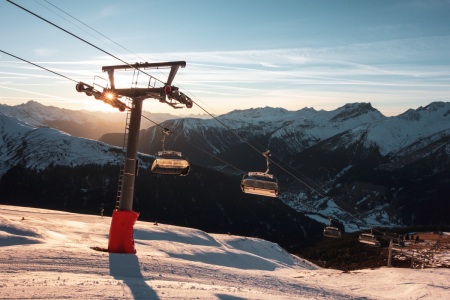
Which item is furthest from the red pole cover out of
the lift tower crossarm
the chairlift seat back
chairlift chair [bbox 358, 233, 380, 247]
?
chairlift chair [bbox 358, 233, 380, 247]

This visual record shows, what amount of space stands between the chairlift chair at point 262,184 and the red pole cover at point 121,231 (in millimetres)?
7253

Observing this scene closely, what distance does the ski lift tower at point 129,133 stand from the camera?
20484 mm

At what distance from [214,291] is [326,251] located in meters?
144

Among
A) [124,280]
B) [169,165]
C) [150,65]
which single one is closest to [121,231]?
[169,165]

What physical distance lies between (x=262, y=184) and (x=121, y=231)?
8416 mm

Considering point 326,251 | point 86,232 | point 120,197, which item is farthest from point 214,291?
point 326,251

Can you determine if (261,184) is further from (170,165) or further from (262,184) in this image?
(170,165)

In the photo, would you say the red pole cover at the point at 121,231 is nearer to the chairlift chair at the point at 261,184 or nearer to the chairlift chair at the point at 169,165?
the chairlift chair at the point at 169,165

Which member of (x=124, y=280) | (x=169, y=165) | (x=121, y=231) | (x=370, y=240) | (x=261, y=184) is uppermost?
(x=169, y=165)

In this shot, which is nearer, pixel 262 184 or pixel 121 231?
pixel 121 231

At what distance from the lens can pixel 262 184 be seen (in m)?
25.2

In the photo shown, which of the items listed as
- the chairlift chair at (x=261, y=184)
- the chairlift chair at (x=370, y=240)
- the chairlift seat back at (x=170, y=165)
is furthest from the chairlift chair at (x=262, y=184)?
the chairlift chair at (x=370, y=240)

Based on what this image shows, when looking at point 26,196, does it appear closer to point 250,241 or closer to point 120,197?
point 250,241

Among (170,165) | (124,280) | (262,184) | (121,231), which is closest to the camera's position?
(124,280)
